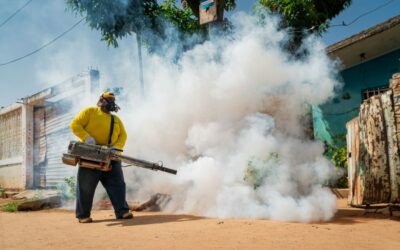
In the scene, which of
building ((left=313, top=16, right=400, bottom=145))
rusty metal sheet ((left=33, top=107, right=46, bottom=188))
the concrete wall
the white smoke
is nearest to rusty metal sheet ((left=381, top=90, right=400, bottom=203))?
the white smoke

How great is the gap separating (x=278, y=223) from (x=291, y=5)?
700 cm

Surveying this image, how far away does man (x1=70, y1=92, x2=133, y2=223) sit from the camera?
5.09 meters

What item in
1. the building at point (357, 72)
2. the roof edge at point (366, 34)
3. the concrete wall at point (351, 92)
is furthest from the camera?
the concrete wall at point (351, 92)

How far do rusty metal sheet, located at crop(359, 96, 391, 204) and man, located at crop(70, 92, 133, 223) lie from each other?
3213 mm

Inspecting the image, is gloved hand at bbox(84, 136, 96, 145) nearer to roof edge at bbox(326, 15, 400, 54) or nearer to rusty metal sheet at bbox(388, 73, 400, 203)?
rusty metal sheet at bbox(388, 73, 400, 203)

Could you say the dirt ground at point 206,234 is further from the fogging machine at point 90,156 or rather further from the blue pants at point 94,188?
the fogging machine at point 90,156

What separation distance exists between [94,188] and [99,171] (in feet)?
0.83

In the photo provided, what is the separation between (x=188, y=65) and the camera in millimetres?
6672

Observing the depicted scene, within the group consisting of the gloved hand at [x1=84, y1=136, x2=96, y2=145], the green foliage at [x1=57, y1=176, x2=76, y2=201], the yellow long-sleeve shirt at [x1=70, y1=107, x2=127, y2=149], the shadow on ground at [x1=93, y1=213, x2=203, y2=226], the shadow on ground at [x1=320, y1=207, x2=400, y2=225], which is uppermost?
the yellow long-sleeve shirt at [x1=70, y1=107, x2=127, y2=149]

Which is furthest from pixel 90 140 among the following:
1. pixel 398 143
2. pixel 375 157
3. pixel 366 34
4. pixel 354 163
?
pixel 366 34

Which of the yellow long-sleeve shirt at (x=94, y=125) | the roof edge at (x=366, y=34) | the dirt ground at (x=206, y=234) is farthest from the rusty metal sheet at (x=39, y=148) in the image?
the roof edge at (x=366, y=34)

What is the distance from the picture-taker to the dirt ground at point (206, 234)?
3199 mm

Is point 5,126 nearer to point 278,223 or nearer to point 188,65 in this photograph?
point 188,65

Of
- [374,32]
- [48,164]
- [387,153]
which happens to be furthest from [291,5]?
[48,164]
